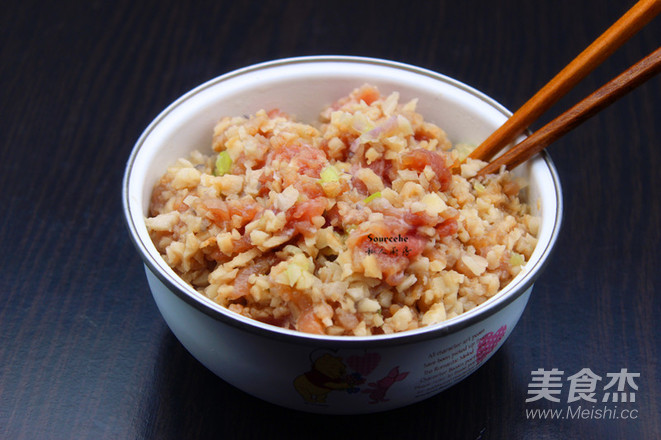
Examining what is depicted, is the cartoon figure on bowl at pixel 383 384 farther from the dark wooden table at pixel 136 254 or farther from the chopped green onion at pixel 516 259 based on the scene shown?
the chopped green onion at pixel 516 259

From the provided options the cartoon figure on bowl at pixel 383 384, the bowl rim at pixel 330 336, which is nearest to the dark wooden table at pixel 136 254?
the cartoon figure on bowl at pixel 383 384

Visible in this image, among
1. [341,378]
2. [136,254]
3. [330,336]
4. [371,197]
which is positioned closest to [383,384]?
[341,378]

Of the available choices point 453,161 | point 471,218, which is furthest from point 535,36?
point 471,218

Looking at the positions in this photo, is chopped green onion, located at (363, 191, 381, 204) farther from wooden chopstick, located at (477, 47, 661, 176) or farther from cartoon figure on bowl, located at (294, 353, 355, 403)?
cartoon figure on bowl, located at (294, 353, 355, 403)

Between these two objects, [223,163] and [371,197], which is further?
[223,163]

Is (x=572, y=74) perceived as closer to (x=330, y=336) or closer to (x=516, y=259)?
(x=516, y=259)

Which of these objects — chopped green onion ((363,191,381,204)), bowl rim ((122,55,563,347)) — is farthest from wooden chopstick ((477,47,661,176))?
chopped green onion ((363,191,381,204))

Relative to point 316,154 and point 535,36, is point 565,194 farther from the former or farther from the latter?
point 316,154
